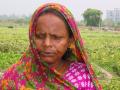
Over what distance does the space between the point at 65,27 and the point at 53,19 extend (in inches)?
3.6

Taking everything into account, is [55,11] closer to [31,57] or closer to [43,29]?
[43,29]

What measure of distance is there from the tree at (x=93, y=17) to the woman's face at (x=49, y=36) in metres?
54.3

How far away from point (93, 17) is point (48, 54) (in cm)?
5539

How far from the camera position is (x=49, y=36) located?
2.15 meters

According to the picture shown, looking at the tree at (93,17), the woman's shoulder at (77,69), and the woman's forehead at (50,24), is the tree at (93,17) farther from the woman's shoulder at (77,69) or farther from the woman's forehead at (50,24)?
the woman's forehead at (50,24)

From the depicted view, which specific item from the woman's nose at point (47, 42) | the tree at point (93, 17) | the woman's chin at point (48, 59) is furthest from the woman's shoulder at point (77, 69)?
the tree at point (93, 17)

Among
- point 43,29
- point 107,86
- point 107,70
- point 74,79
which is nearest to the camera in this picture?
point 43,29

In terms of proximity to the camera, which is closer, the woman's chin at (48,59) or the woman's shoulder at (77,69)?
the woman's chin at (48,59)

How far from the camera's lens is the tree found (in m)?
56.8

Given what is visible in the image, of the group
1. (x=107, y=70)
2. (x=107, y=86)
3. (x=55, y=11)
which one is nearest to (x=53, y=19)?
(x=55, y=11)

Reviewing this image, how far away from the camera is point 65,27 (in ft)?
7.25

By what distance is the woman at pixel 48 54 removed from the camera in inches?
84.8

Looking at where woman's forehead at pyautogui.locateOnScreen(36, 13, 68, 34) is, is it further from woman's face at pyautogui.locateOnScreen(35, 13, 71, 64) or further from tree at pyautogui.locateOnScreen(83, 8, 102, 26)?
tree at pyautogui.locateOnScreen(83, 8, 102, 26)

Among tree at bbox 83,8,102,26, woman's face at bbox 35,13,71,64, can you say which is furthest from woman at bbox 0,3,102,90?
tree at bbox 83,8,102,26
